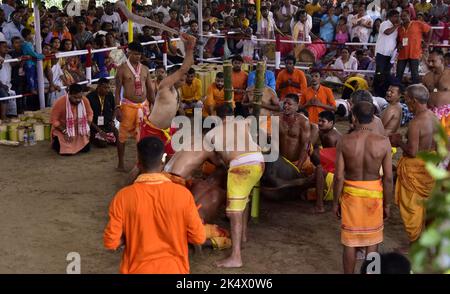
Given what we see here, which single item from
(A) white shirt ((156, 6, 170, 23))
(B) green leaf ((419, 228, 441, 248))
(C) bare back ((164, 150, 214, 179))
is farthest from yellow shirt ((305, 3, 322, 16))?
(B) green leaf ((419, 228, 441, 248))

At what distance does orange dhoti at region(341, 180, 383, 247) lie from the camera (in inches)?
194

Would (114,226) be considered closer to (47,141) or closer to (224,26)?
(47,141)

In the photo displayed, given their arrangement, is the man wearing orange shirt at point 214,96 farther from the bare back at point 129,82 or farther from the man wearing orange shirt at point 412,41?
the man wearing orange shirt at point 412,41

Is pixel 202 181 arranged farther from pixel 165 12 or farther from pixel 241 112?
pixel 165 12

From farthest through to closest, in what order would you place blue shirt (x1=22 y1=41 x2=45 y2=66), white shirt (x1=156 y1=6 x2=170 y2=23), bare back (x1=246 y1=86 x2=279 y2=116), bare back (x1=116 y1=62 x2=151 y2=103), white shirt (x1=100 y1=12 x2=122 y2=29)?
white shirt (x1=156 y1=6 x2=170 y2=23) < white shirt (x1=100 y1=12 x2=122 y2=29) < blue shirt (x1=22 y1=41 x2=45 y2=66) < bare back (x1=246 y1=86 x2=279 y2=116) < bare back (x1=116 y1=62 x2=151 y2=103)

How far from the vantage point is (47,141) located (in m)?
9.22

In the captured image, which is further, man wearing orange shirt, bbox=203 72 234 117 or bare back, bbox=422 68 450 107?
man wearing orange shirt, bbox=203 72 234 117

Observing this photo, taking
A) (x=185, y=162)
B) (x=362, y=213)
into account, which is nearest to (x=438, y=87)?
(x=362, y=213)

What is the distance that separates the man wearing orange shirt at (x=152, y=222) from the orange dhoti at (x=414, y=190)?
2.40 meters

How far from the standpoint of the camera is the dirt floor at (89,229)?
5457 mm

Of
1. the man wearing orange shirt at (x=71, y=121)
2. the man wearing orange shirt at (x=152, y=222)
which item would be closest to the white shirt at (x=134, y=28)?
the man wearing orange shirt at (x=71, y=121)

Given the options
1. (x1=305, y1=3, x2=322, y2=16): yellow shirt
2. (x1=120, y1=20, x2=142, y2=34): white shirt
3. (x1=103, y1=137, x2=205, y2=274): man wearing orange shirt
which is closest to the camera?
(x1=103, y1=137, x2=205, y2=274): man wearing orange shirt

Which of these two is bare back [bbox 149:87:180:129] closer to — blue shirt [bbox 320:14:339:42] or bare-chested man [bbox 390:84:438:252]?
bare-chested man [bbox 390:84:438:252]

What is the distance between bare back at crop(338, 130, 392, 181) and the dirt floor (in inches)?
35.4
